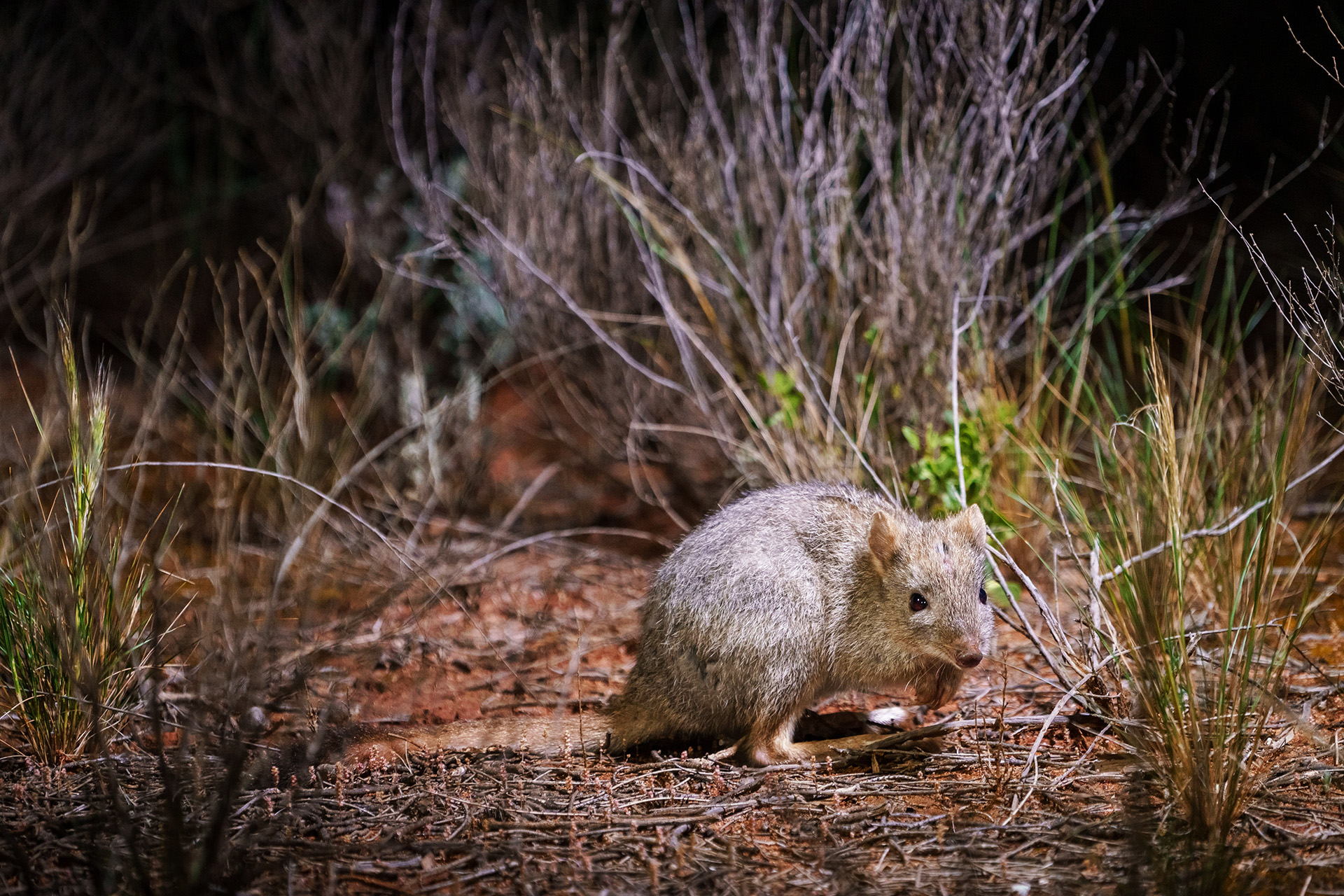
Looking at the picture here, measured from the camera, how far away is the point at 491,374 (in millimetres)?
8500

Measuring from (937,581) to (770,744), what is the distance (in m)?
0.70

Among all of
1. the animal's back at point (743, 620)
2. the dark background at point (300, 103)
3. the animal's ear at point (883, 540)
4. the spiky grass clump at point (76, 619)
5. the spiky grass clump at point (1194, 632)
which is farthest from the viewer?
the dark background at point (300, 103)

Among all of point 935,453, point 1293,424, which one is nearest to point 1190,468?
point 1293,424

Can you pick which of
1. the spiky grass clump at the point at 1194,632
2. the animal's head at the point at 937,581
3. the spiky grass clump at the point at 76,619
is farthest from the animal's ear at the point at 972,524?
the spiky grass clump at the point at 76,619

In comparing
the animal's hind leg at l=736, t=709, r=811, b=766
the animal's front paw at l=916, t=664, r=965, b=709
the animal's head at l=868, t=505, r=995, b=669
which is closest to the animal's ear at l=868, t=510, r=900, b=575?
the animal's head at l=868, t=505, r=995, b=669

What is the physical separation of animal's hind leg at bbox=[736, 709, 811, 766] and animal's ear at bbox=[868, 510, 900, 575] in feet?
1.69

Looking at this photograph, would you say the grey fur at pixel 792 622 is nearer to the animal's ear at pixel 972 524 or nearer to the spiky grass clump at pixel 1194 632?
the animal's ear at pixel 972 524

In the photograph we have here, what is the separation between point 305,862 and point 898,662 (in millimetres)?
1754

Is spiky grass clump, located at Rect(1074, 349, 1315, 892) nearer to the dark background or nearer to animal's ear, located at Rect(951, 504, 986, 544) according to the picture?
animal's ear, located at Rect(951, 504, 986, 544)

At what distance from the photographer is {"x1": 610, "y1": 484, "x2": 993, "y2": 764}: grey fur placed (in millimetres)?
3229

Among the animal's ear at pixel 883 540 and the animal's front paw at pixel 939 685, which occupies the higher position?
the animal's ear at pixel 883 540

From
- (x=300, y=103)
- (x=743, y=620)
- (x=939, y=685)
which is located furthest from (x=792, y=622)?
(x=300, y=103)

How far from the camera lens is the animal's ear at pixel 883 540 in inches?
132

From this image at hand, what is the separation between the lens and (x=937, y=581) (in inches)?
129
